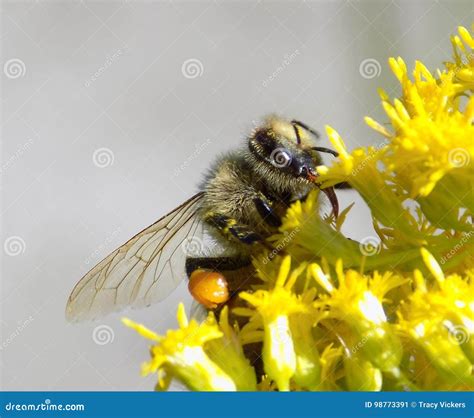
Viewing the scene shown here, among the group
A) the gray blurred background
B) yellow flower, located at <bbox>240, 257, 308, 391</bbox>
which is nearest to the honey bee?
yellow flower, located at <bbox>240, 257, 308, 391</bbox>

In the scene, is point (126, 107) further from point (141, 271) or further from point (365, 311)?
point (365, 311)

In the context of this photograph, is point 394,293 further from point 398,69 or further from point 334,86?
point 334,86

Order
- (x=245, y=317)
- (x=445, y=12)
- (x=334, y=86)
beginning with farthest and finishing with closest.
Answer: (x=334, y=86), (x=445, y=12), (x=245, y=317)

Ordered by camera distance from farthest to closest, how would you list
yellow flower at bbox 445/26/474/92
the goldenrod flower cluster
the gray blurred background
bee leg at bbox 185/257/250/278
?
the gray blurred background, bee leg at bbox 185/257/250/278, yellow flower at bbox 445/26/474/92, the goldenrod flower cluster

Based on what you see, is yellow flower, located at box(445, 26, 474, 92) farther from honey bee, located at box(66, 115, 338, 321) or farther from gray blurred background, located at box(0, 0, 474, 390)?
gray blurred background, located at box(0, 0, 474, 390)

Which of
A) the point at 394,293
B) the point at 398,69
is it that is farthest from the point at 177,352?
the point at 398,69
